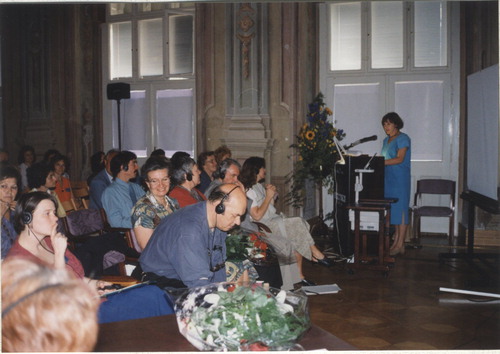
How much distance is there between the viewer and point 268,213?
5.27 m

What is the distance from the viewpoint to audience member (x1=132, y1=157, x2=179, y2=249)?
367 centimetres

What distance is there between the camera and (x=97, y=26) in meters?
9.46

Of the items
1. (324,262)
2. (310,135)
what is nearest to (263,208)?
(324,262)

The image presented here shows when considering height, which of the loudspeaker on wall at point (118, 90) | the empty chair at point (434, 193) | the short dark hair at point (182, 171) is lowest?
A: the empty chair at point (434, 193)

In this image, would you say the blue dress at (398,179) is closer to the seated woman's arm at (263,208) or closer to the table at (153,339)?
the seated woman's arm at (263,208)

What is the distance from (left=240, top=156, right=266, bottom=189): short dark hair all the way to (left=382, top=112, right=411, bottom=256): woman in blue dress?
1.95 m

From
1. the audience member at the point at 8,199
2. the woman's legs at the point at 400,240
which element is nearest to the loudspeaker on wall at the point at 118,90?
the woman's legs at the point at 400,240

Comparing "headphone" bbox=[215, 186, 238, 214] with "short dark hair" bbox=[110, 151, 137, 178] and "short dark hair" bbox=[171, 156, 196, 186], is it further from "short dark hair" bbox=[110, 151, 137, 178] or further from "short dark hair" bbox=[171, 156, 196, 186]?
"short dark hair" bbox=[110, 151, 137, 178]

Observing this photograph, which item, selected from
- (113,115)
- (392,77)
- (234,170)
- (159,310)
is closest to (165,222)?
(159,310)

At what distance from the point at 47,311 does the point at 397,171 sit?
230 inches

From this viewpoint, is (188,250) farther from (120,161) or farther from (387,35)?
(387,35)

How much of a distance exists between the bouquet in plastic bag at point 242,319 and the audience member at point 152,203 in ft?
6.13

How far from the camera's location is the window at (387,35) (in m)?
7.73

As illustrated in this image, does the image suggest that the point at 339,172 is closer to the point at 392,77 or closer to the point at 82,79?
the point at 392,77
